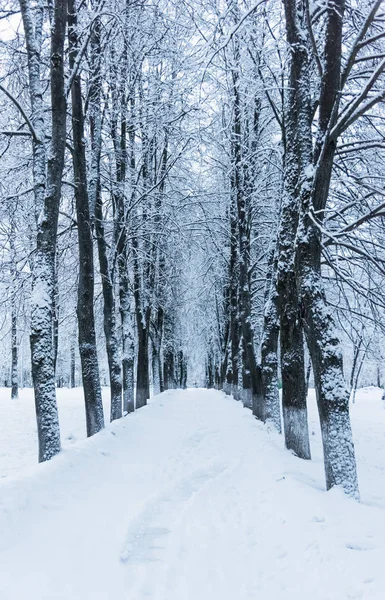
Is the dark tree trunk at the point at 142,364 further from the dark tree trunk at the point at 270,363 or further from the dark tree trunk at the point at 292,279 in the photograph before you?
the dark tree trunk at the point at 292,279

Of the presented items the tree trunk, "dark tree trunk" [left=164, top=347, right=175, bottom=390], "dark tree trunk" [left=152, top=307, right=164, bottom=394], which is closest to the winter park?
the tree trunk

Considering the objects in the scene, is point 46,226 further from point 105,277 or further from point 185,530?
point 105,277

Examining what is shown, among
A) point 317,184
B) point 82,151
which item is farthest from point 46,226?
point 317,184

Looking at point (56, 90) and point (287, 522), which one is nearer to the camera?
point (287, 522)

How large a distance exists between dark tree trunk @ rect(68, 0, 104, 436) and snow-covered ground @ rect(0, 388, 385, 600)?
65.7 inches

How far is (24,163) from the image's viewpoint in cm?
916

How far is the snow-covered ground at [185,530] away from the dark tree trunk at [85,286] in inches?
65.7

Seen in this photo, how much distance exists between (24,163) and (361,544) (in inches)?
363

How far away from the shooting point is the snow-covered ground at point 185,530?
3.24m

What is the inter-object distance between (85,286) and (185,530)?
554 cm

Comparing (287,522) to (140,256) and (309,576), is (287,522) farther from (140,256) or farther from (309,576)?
(140,256)

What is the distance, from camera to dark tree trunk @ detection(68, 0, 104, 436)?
859 centimetres

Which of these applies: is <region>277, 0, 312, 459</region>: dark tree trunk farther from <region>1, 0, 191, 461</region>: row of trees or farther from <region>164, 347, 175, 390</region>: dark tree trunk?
<region>164, 347, 175, 390</region>: dark tree trunk

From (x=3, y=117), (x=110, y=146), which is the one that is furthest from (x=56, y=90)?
(x=110, y=146)
